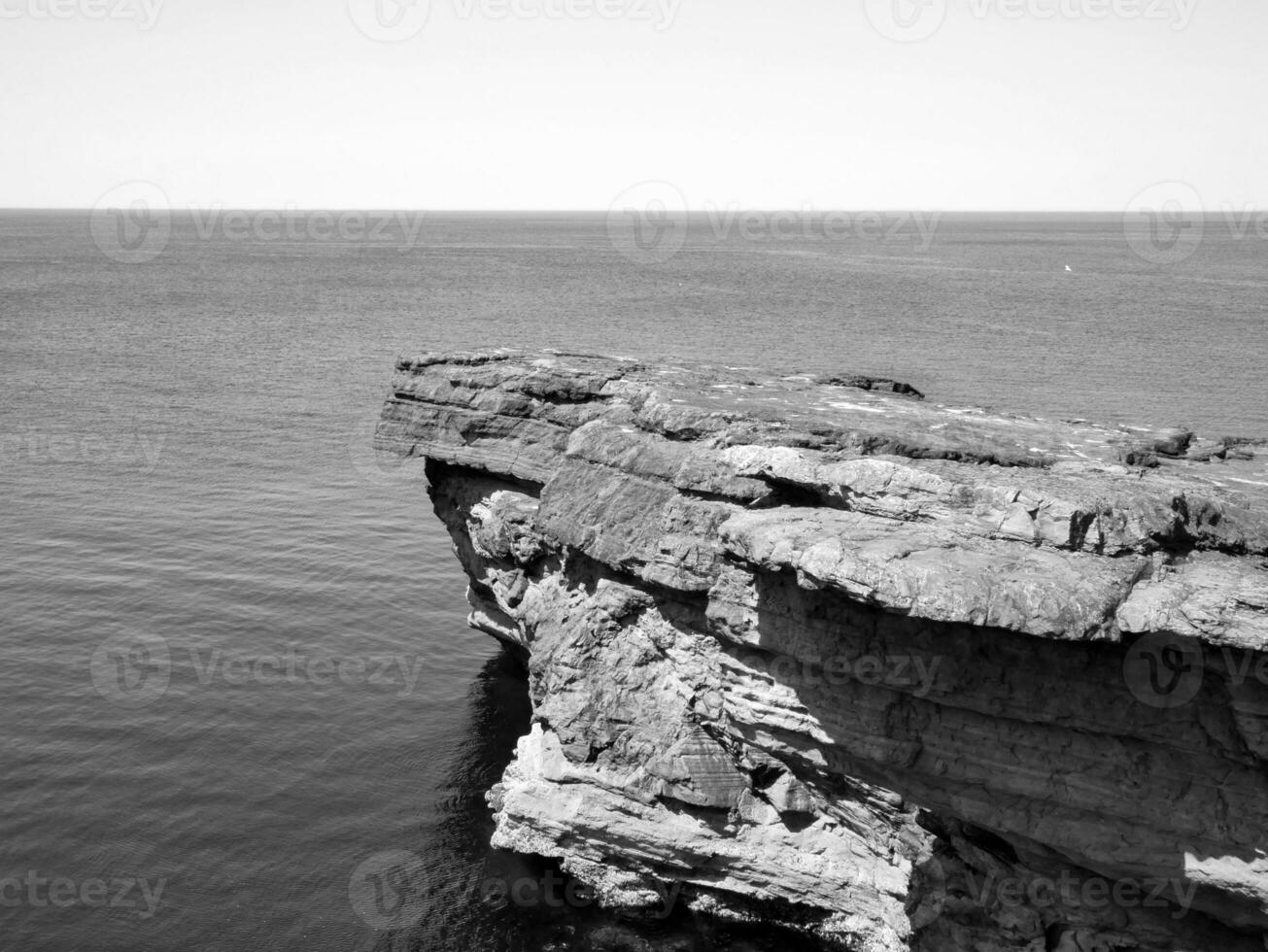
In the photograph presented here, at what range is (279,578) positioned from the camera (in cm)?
3931

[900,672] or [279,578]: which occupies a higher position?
[900,672]

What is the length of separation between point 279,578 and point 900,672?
27803mm

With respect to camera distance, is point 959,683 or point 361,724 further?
point 361,724

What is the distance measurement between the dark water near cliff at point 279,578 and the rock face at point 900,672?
4601 mm

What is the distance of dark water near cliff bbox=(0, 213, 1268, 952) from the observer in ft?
78.3

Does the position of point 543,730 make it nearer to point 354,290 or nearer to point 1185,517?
point 1185,517

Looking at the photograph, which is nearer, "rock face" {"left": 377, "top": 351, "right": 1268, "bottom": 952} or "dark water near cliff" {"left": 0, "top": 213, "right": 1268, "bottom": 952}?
"rock face" {"left": 377, "top": 351, "right": 1268, "bottom": 952}

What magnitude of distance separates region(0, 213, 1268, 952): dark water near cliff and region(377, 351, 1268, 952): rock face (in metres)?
4.60

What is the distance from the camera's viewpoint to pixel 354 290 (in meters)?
121

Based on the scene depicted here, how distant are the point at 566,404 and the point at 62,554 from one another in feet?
80.5

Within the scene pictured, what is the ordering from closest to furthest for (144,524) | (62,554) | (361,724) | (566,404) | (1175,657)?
(1175,657), (566,404), (361,724), (62,554), (144,524)

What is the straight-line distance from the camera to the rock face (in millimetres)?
16719

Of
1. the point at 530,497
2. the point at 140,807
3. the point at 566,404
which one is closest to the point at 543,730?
the point at 530,497

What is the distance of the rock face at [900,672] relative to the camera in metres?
16.7
